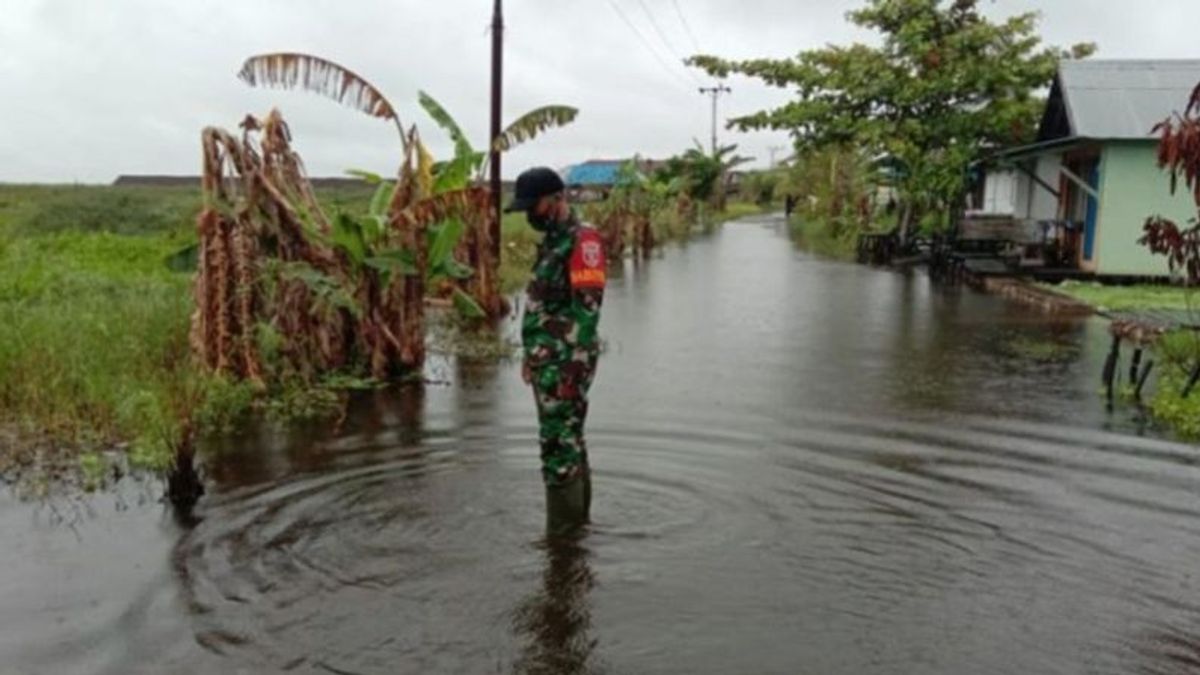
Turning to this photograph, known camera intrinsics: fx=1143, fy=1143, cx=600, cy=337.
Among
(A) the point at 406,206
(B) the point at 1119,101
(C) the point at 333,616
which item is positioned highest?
(B) the point at 1119,101

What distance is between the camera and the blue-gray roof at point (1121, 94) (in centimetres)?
2030

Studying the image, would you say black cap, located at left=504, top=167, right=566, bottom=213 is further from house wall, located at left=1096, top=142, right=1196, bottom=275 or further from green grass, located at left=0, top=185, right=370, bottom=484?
house wall, located at left=1096, top=142, right=1196, bottom=275

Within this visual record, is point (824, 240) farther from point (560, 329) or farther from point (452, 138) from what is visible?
point (560, 329)

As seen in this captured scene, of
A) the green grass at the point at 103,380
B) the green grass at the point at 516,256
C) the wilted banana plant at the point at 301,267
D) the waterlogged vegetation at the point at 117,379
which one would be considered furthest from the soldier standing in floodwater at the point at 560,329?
the green grass at the point at 516,256

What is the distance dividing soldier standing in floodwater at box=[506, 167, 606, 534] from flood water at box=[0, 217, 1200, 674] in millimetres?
311

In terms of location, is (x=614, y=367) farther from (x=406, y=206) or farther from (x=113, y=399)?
(x=113, y=399)

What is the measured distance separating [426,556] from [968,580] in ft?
8.72

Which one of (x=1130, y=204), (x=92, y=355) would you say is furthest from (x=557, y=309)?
(x=1130, y=204)

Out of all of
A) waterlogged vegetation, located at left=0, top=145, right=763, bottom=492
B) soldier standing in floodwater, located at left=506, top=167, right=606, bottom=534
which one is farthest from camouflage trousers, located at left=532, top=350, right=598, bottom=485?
waterlogged vegetation, located at left=0, top=145, right=763, bottom=492

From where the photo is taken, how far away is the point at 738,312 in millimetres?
16969

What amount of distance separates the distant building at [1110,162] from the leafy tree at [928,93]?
2.72 m

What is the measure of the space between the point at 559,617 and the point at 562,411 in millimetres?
1387

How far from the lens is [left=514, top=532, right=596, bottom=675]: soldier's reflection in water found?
14.8ft

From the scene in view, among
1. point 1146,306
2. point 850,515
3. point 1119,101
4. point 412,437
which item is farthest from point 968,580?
point 1119,101
